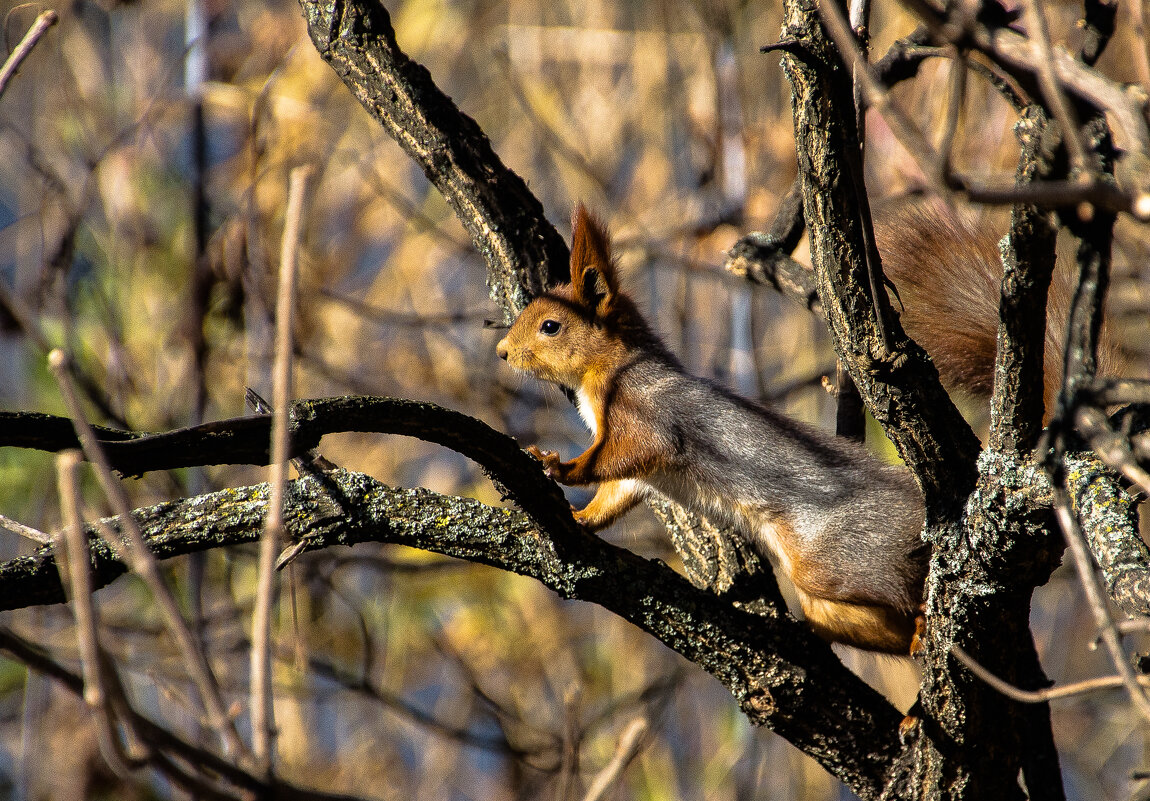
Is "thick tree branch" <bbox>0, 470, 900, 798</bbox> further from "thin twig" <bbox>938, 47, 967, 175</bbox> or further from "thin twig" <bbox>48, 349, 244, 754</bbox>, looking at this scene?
"thin twig" <bbox>938, 47, 967, 175</bbox>

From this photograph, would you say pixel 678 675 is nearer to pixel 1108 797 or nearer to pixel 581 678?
pixel 581 678

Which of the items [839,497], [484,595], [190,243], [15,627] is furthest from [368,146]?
[839,497]

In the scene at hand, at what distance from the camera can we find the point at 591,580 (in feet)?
6.54

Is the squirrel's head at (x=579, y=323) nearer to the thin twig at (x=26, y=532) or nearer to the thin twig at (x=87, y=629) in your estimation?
the thin twig at (x=26, y=532)

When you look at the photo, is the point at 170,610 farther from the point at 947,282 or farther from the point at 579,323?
the point at 579,323

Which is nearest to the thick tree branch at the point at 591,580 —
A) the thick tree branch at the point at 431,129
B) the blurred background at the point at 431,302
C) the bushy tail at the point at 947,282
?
the bushy tail at the point at 947,282

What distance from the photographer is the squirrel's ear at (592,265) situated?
284 centimetres

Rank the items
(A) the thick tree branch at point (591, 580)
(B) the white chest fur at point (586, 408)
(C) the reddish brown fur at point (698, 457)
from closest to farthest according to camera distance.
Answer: (A) the thick tree branch at point (591, 580) < (C) the reddish brown fur at point (698, 457) < (B) the white chest fur at point (586, 408)

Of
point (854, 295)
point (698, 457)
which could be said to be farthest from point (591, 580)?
point (698, 457)

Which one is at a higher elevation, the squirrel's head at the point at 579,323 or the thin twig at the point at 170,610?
the squirrel's head at the point at 579,323

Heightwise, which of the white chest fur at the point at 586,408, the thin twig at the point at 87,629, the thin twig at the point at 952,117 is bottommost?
the thin twig at the point at 87,629

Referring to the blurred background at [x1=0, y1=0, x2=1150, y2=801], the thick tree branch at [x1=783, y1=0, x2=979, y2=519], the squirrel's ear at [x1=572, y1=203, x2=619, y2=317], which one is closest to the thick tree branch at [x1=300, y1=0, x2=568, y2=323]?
the squirrel's ear at [x1=572, y1=203, x2=619, y2=317]

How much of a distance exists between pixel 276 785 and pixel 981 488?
1.35m

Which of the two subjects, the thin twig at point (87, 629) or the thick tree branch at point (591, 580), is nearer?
the thin twig at point (87, 629)
